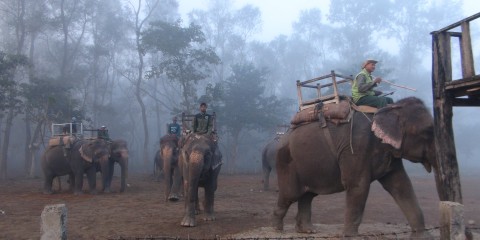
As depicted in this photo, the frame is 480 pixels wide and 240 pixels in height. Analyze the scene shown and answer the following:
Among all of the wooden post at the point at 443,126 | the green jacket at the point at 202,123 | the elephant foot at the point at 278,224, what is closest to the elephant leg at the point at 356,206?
the wooden post at the point at 443,126

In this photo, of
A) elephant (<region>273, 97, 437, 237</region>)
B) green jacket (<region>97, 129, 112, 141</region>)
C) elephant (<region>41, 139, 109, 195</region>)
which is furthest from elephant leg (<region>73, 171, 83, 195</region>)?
elephant (<region>273, 97, 437, 237</region>)

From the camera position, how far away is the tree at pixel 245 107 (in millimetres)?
33906

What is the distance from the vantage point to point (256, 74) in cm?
3566

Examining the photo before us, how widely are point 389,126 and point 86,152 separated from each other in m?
11.8

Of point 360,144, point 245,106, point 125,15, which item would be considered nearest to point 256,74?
point 245,106

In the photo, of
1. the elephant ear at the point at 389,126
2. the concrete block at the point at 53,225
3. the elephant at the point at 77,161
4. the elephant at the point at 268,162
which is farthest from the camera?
the elephant at the point at 268,162

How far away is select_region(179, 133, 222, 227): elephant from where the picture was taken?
9.30 m

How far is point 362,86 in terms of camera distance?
311 inches

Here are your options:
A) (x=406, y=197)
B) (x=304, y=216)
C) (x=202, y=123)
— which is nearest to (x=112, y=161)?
(x=202, y=123)

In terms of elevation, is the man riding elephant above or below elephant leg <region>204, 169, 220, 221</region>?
above

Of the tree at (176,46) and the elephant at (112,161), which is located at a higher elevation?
the tree at (176,46)

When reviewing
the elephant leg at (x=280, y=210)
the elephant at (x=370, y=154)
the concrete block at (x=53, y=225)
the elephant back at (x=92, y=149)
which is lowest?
the elephant leg at (x=280, y=210)

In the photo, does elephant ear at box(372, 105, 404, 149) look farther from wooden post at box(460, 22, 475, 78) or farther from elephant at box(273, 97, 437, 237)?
wooden post at box(460, 22, 475, 78)

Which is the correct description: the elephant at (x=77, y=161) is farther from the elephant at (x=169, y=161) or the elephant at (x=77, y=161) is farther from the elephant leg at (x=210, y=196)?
the elephant leg at (x=210, y=196)
